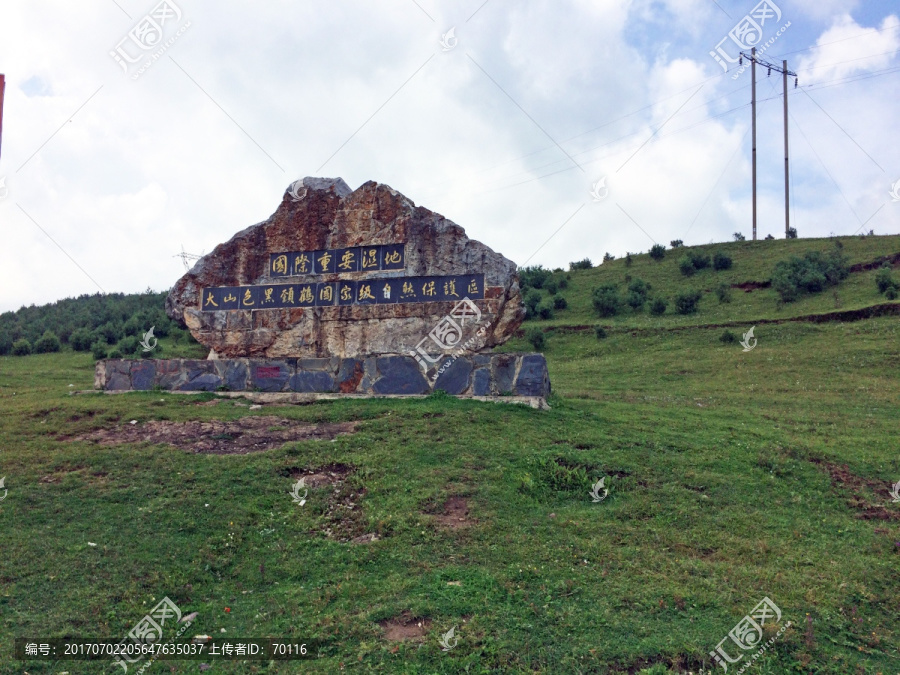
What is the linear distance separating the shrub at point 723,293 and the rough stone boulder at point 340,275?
17172 millimetres

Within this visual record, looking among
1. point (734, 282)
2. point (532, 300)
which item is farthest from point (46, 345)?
point (734, 282)

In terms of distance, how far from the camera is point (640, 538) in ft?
28.5

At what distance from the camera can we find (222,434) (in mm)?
12508

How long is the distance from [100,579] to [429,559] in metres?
3.58

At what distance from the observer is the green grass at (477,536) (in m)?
6.74

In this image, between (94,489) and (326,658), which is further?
(94,489)

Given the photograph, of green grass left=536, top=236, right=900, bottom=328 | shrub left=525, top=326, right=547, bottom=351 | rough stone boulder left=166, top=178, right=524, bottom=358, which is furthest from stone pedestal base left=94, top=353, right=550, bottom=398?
green grass left=536, top=236, right=900, bottom=328

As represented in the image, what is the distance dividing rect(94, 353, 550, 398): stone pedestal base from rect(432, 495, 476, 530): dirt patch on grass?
511cm

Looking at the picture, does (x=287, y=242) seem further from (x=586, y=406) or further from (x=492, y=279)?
(x=586, y=406)

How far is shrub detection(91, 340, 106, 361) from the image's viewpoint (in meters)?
26.9

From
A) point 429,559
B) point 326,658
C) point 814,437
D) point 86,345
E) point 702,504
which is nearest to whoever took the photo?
point 326,658

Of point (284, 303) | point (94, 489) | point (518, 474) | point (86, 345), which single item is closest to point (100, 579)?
point (94, 489)

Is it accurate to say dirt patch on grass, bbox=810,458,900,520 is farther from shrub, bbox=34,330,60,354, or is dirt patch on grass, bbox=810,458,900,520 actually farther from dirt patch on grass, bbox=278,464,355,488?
shrub, bbox=34,330,60,354
